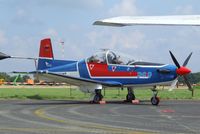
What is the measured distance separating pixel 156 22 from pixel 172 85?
1864 centimetres

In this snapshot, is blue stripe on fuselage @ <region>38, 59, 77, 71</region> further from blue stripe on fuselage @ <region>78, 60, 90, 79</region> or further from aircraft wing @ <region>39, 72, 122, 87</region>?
aircraft wing @ <region>39, 72, 122, 87</region>

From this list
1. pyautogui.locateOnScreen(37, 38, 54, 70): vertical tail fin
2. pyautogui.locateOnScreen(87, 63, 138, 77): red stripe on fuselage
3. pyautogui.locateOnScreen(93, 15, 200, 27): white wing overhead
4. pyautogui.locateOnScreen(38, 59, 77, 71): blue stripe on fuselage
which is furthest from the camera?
pyautogui.locateOnScreen(37, 38, 54, 70): vertical tail fin

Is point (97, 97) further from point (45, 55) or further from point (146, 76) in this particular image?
point (45, 55)

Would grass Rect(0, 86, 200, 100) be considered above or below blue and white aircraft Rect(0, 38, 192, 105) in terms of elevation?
below

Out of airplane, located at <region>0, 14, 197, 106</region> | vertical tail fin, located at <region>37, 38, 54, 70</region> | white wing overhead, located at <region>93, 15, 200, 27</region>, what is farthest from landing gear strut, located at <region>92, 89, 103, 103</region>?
white wing overhead, located at <region>93, 15, 200, 27</region>

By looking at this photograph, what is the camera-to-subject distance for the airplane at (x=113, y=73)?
22250 millimetres

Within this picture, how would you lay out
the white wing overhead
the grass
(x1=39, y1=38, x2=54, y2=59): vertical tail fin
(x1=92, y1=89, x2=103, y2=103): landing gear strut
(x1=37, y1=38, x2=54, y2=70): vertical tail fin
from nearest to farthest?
1. the white wing overhead
2. (x1=92, y1=89, x2=103, y2=103): landing gear strut
3. (x1=37, y1=38, x2=54, y2=70): vertical tail fin
4. (x1=39, y1=38, x2=54, y2=59): vertical tail fin
5. the grass

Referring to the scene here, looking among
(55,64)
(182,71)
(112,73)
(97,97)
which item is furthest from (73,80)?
(182,71)

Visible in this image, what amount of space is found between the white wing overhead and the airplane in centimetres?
1757

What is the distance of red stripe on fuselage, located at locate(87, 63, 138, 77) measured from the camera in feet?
75.8

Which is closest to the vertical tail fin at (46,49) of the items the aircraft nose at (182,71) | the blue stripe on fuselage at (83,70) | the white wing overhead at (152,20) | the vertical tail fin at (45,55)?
the vertical tail fin at (45,55)

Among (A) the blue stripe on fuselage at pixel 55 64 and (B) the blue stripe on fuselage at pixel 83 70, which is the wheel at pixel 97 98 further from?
(A) the blue stripe on fuselage at pixel 55 64

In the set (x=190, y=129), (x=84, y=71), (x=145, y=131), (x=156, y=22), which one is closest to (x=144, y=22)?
(x=156, y=22)

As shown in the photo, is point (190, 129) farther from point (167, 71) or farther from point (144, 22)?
point (167, 71)
